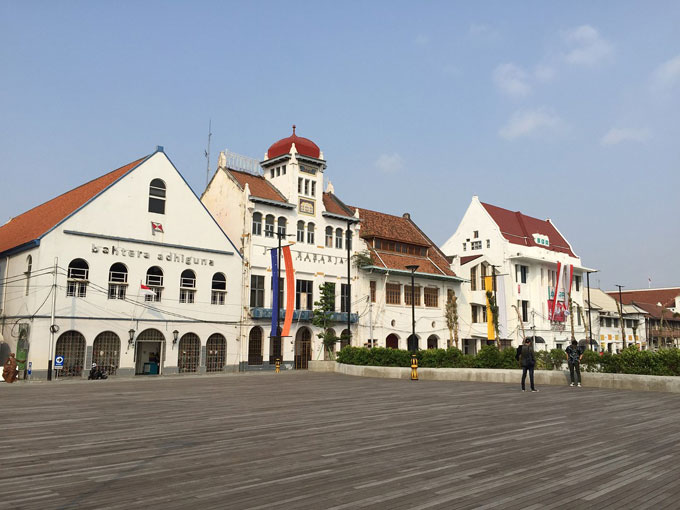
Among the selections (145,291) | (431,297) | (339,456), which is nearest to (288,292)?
(145,291)

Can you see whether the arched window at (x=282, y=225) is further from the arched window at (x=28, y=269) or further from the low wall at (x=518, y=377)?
the arched window at (x=28, y=269)

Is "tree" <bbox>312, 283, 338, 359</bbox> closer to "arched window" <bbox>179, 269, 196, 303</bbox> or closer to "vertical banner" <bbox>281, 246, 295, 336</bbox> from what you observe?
"vertical banner" <bbox>281, 246, 295, 336</bbox>

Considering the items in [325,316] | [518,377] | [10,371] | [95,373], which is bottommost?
[95,373]

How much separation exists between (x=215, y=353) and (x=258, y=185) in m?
14.6

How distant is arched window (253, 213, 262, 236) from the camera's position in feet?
144

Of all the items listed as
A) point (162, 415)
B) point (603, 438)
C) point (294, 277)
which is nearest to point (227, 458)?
point (162, 415)

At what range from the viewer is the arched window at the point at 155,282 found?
3697cm

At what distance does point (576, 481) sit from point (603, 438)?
3.74 metres

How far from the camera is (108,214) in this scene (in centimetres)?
3559

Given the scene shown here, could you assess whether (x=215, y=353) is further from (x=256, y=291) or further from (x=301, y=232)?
(x=301, y=232)

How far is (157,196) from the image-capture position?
1510 inches

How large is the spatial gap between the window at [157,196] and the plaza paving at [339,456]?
24039 mm

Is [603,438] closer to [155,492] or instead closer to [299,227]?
[155,492]

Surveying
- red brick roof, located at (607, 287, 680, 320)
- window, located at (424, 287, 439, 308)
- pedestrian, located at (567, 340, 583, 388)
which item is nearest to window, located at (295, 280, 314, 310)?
window, located at (424, 287, 439, 308)
